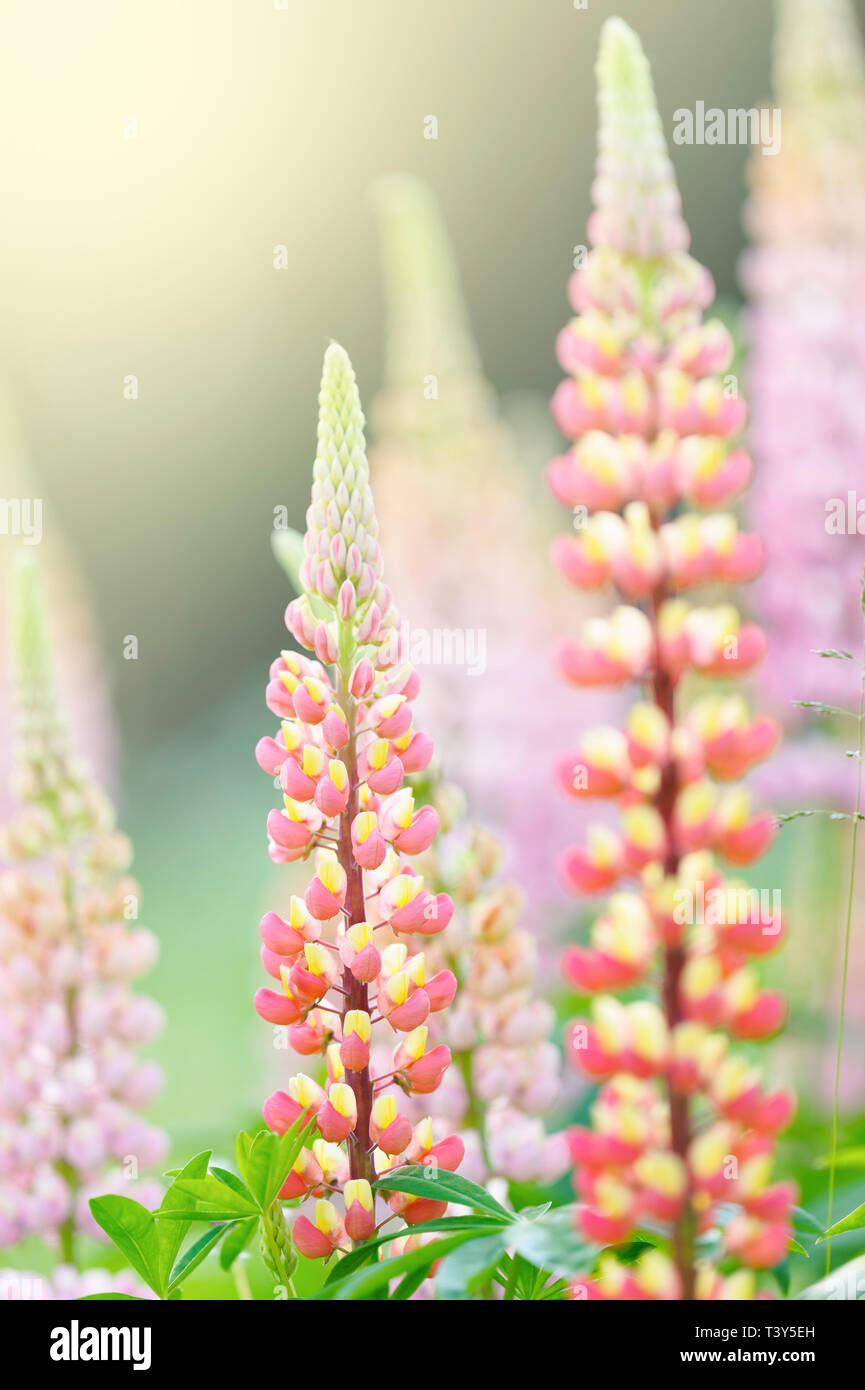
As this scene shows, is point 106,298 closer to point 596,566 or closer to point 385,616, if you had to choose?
point 385,616

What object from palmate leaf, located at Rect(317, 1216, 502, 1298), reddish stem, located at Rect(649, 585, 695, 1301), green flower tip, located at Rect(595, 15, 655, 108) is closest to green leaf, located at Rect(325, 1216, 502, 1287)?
palmate leaf, located at Rect(317, 1216, 502, 1298)

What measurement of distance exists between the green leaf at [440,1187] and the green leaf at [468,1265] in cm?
2

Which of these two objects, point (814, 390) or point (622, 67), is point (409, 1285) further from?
point (814, 390)

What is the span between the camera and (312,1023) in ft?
2.27

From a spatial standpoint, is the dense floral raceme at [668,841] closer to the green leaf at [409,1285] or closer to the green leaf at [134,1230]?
the green leaf at [409,1285]

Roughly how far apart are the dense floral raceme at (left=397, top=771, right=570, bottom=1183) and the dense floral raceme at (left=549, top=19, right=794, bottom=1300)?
9.2 inches

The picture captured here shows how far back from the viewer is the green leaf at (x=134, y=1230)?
26.4 inches

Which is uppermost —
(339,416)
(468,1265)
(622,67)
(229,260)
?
(229,260)

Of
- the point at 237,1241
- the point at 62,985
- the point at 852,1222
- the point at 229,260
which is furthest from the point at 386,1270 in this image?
the point at 229,260

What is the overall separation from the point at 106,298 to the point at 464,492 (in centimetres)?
85

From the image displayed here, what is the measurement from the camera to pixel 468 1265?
1.79 feet

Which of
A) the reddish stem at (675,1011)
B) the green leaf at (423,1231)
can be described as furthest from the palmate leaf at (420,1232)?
the reddish stem at (675,1011)

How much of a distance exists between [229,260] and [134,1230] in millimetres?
1452
